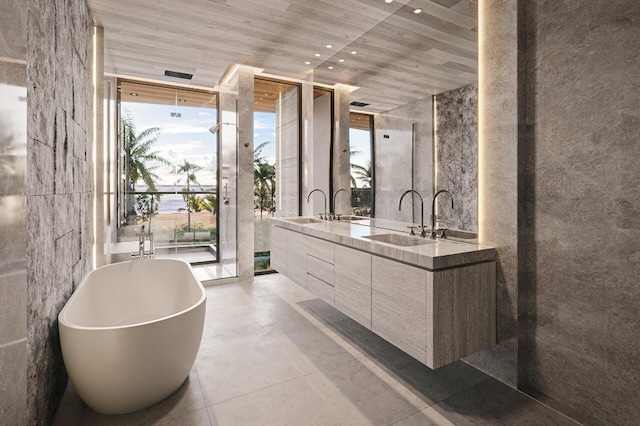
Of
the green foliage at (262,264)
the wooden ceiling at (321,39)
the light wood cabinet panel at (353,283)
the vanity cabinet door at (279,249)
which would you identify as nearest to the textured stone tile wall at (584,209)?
the wooden ceiling at (321,39)

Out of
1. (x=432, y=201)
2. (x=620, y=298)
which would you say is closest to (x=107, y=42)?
(x=432, y=201)

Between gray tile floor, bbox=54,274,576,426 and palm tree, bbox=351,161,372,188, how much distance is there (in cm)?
129

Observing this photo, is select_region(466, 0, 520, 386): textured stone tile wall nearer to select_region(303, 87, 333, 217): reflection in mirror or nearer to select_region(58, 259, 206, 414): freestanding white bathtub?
select_region(58, 259, 206, 414): freestanding white bathtub

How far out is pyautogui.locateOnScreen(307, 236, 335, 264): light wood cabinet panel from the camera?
2.75 meters

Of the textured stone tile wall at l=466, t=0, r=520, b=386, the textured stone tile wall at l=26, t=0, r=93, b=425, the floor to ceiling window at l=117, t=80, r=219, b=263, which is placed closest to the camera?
the textured stone tile wall at l=26, t=0, r=93, b=425

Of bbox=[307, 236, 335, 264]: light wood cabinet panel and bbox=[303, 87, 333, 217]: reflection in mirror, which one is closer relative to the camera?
bbox=[307, 236, 335, 264]: light wood cabinet panel

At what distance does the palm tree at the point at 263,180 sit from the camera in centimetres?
502

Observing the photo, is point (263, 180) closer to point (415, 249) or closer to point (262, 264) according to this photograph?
point (262, 264)

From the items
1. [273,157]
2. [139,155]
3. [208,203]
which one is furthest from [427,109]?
[139,155]

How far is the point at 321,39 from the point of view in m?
3.53

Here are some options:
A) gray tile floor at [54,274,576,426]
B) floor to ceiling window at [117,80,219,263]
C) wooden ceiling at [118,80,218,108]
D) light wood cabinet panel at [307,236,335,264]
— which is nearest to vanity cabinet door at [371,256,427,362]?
gray tile floor at [54,274,576,426]

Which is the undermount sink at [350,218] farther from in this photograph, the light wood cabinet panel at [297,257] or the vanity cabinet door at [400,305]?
the vanity cabinet door at [400,305]

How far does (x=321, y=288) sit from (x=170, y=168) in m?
3.14

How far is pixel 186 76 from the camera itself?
452 centimetres
